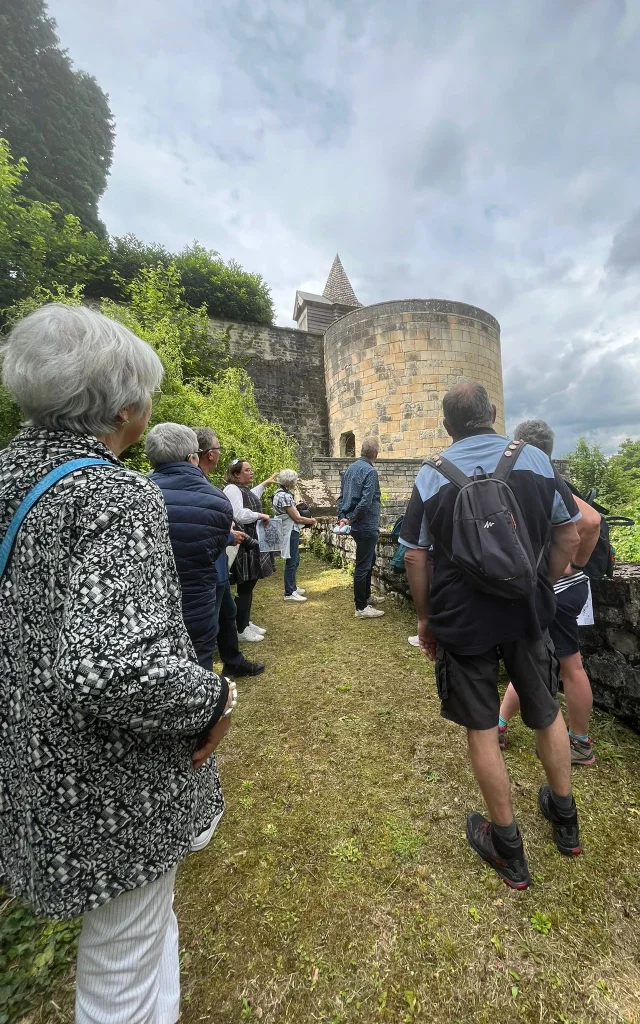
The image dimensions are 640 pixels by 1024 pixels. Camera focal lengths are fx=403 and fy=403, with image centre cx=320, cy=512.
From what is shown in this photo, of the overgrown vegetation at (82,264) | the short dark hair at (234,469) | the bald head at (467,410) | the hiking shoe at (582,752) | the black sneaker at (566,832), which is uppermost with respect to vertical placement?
the overgrown vegetation at (82,264)

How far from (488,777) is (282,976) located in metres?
0.98

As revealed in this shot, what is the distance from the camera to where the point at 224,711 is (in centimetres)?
96

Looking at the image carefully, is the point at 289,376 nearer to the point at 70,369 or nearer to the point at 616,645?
the point at 616,645

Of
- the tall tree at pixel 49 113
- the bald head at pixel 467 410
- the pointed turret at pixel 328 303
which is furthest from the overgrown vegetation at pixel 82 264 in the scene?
the bald head at pixel 467 410

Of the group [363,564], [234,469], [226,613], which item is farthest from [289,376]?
[226,613]

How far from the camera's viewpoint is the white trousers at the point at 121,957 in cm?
93

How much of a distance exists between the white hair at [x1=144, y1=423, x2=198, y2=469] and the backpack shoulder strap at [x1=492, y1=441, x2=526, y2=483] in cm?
158

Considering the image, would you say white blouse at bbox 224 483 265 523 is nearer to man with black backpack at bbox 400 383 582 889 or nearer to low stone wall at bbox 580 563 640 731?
man with black backpack at bbox 400 383 582 889

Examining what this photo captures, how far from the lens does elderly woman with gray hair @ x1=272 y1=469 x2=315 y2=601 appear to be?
16.5 feet

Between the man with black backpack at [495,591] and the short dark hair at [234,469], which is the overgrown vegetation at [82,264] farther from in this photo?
the man with black backpack at [495,591]

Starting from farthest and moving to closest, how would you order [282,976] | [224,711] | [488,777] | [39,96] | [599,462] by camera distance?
[599,462], [39,96], [488,777], [282,976], [224,711]

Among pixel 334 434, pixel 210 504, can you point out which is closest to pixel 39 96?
pixel 334 434

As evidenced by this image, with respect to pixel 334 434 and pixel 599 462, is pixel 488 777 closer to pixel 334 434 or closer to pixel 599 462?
pixel 334 434

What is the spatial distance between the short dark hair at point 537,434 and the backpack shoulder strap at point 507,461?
57 cm
